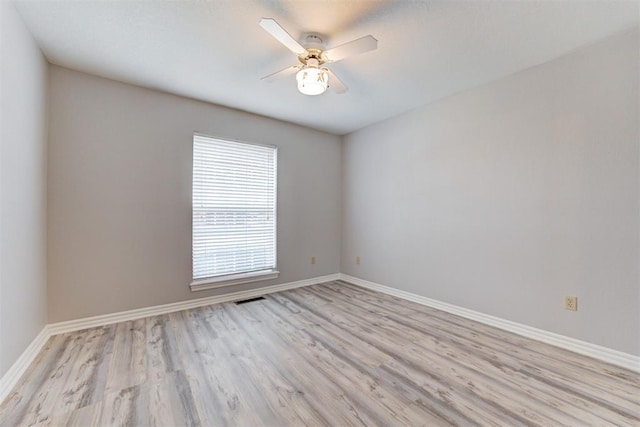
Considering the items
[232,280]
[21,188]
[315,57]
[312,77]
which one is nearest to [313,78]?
[312,77]

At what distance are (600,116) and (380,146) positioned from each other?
223cm

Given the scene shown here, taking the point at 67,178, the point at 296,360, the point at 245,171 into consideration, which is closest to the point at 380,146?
the point at 245,171

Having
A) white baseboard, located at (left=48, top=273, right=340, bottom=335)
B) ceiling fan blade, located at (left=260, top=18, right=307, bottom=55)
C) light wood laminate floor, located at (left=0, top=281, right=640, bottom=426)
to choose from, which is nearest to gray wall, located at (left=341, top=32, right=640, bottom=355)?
light wood laminate floor, located at (left=0, top=281, right=640, bottom=426)

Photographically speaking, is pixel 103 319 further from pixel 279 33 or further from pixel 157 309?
pixel 279 33

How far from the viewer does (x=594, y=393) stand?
65.4 inches

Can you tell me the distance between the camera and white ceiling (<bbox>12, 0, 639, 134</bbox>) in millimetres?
1763

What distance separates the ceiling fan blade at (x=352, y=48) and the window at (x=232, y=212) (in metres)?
1.91

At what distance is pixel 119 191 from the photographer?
107 inches

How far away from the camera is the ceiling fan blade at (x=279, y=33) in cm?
155

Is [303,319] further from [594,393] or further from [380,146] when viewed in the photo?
[380,146]

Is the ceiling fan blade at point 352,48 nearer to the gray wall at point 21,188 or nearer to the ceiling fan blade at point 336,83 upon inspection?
the ceiling fan blade at point 336,83

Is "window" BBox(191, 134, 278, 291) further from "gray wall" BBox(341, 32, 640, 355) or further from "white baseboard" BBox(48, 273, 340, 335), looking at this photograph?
"gray wall" BBox(341, 32, 640, 355)

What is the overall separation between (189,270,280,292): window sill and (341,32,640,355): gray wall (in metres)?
1.67

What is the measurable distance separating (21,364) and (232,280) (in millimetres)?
1849
